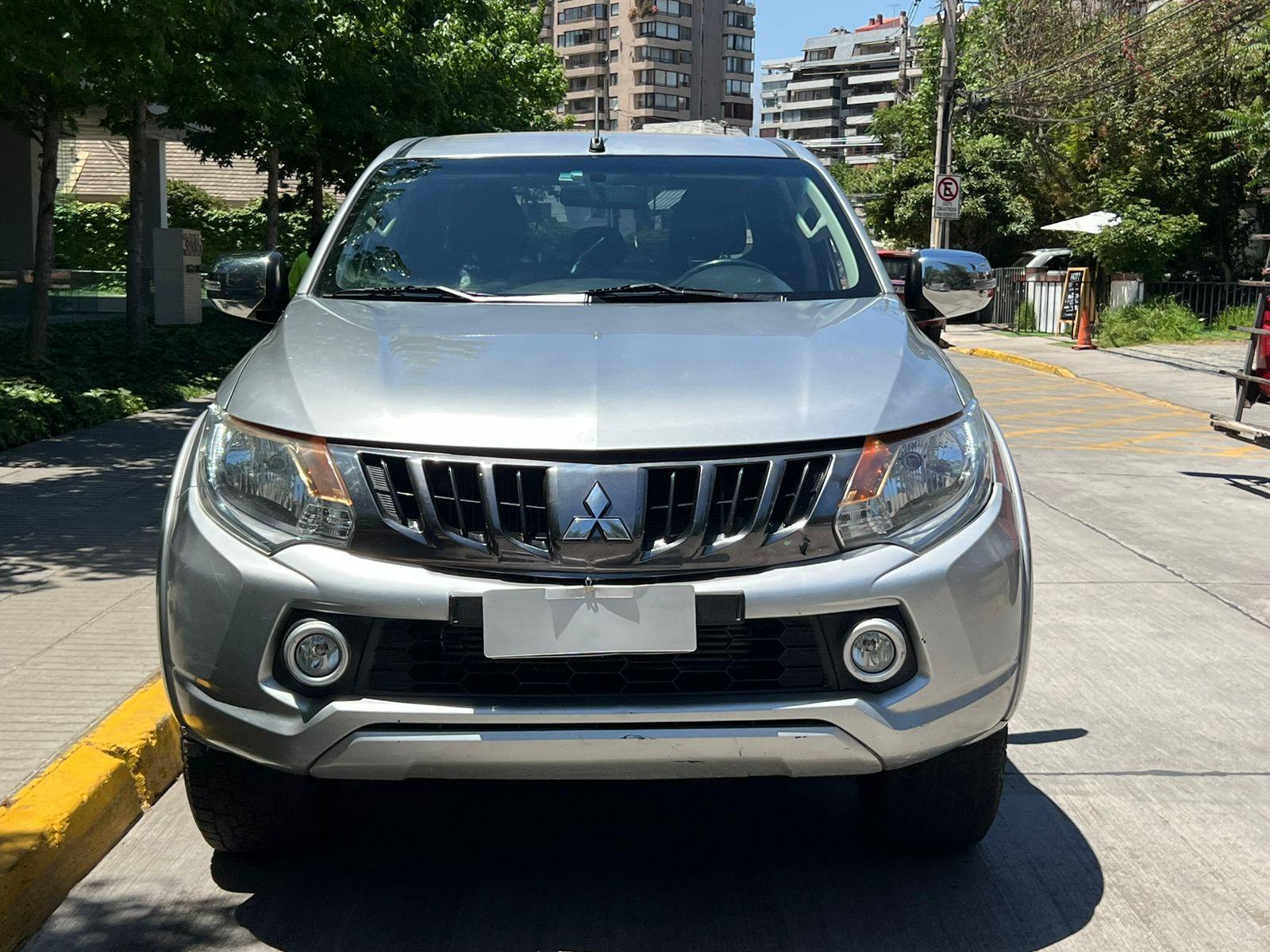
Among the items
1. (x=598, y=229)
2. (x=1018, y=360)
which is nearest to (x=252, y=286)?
(x=598, y=229)

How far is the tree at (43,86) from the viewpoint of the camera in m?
9.87

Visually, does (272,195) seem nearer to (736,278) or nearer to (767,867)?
(736,278)

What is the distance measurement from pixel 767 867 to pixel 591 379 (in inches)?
50.5

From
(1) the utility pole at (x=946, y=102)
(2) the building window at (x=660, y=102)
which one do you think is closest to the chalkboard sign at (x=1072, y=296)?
(1) the utility pole at (x=946, y=102)

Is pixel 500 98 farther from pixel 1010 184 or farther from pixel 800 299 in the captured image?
pixel 800 299

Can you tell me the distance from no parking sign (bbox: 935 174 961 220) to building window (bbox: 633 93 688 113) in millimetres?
112704

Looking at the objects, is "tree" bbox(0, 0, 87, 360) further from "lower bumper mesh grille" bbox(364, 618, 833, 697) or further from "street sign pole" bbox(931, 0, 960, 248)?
"street sign pole" bbox(931, 0, 960, 248)

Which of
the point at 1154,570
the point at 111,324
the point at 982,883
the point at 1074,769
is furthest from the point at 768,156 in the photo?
the point at 111,324

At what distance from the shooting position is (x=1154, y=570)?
7246 mm

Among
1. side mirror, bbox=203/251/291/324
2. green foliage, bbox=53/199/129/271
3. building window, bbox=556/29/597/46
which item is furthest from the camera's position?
building window, bbox=556/29/597/46

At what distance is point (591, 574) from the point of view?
9.68 ft

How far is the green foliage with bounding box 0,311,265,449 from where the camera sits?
11.0 metres

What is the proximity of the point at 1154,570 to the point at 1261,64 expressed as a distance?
2109 cm

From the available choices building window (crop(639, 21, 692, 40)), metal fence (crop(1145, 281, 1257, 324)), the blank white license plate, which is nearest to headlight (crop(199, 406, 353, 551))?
the blank white license plate
